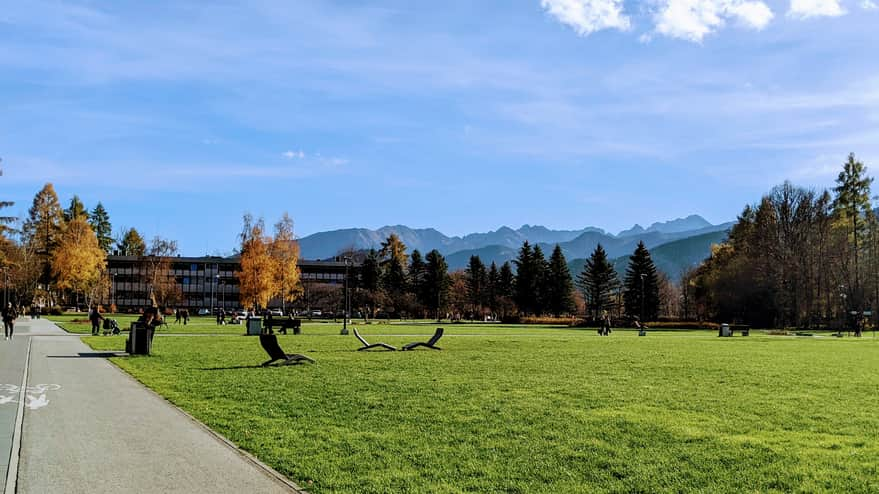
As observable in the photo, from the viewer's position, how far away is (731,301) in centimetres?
7938

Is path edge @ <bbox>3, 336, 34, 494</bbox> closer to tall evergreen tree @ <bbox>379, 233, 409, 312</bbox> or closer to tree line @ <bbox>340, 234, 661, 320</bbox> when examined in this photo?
tree line @ <bbox>340, 234, 661, 320</bbox>

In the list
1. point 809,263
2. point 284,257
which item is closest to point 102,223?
point 284,257

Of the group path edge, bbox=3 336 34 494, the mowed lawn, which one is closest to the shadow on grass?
the mowed lawn

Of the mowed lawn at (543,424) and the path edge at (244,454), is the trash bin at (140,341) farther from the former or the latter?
the path edge at (244,454)

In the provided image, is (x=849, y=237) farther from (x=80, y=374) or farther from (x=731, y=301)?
(x=80, y=374)

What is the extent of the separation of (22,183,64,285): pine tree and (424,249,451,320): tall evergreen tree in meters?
52.8

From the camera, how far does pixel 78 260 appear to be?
264 feet

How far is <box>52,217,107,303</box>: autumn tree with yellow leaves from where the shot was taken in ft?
264

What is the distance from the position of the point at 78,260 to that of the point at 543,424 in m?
80.9

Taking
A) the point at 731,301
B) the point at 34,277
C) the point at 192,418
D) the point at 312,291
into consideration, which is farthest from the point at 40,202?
the point at 192,418

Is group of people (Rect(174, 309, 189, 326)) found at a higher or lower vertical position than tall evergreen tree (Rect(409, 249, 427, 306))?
lower

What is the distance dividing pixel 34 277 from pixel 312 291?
37.7 m

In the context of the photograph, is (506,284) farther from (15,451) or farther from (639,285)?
(15,451)

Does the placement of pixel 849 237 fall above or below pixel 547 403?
above
